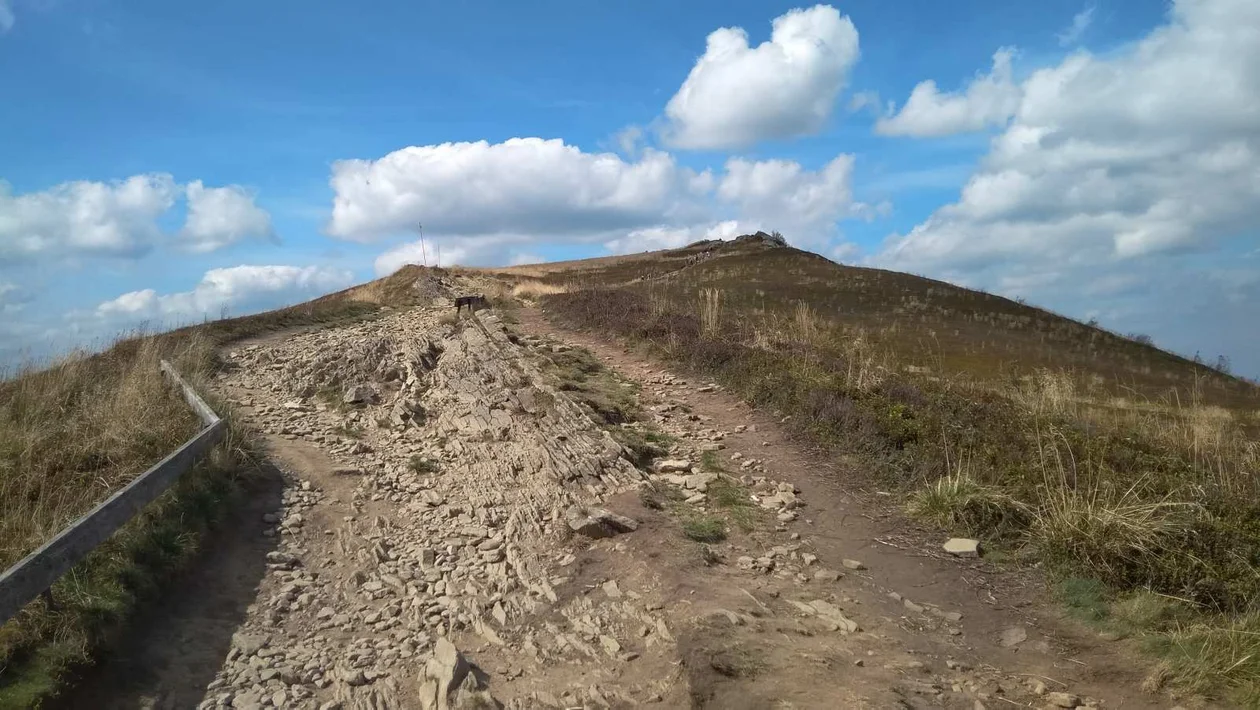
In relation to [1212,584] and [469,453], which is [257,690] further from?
[1212,584]

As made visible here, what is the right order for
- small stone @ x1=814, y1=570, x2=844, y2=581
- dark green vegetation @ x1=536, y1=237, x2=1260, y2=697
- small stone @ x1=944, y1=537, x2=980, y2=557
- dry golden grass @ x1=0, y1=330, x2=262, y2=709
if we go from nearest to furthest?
dry golden grass @ x1=0, y1=330, x2=262, y2=709 → dark green vegetation @ x1=536, y1=237, x2=1260, y2=697 → small stone @ x1=814, y1=570, x2=844, y2=581 → small stone @ x1=944, y1=537, x2=980, y2=557

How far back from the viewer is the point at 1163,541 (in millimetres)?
6336

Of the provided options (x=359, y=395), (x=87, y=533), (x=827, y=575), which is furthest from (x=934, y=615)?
(x=359, y=395)

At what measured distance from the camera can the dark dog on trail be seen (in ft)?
65.9

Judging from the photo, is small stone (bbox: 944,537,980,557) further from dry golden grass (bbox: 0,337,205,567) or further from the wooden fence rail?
dry golden grass (bbox: 0,337,205,567)

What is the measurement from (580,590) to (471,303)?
15547 millimetres

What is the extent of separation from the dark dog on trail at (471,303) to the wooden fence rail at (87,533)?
11.7 meters

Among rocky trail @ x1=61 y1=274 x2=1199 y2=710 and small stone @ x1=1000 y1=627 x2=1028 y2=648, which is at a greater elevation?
rocky trail @ x1=61 y1=274 x2=1199 y2=710

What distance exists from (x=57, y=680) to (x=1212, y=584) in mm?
8277

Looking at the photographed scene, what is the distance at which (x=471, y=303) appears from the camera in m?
21.0

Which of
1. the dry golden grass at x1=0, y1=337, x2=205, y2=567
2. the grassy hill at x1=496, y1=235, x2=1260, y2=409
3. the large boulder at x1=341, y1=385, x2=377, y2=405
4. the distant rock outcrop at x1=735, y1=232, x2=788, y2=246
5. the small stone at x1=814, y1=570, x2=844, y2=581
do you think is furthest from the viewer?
the distant rock outcrop at x1=735, y1=232, x2=788, y2=246

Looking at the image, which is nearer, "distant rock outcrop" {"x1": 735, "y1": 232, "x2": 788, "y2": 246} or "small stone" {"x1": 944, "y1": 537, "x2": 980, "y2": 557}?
"small stone" {"x1": 944, "y1": 537, "x2": 980, "y2": 557}

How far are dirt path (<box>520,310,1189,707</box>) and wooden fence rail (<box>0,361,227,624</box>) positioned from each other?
486 centimetres

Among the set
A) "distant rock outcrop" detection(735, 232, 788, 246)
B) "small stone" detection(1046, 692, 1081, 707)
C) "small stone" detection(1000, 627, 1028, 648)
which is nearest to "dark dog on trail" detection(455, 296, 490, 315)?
"small stone" detection(1000, 627, 1028, 648)
